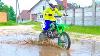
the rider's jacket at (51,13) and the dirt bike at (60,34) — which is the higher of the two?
the rider's jacket at (51,13)

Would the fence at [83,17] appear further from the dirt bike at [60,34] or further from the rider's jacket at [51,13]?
the rider's jacket at [51,13]

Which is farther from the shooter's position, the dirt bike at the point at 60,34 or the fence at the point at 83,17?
the fence at the point at 83,17

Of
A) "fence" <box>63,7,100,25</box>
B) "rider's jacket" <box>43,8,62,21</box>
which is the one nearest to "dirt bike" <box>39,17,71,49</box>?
"rider's jacket" <box>43,8,62,21</box>

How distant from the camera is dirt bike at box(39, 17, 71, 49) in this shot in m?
12.1

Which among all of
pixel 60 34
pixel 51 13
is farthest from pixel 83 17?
pixel 60 34

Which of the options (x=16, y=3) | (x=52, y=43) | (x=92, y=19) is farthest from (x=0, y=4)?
(x=52, y=43)

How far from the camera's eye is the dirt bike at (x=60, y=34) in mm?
12068

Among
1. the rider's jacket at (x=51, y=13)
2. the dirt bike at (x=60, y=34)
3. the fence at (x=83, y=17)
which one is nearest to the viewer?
the dirt bike at (x=60, y=34)

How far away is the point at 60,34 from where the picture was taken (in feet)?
40.5

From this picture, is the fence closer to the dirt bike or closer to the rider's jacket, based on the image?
the dirt bike

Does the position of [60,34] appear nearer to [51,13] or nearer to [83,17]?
[51,13]

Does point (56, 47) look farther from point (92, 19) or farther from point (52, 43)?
point (92, 19)

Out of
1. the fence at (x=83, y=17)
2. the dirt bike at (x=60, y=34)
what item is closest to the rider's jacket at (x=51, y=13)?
the dirt bike at (x=60, y=34)

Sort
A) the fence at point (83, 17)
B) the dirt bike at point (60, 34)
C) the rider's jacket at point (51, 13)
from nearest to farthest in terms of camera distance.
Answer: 1. the dirt bike at point (60, 34)
2. the rider's jacket at point (51, 13)
3. the fence at point (83, 17)
